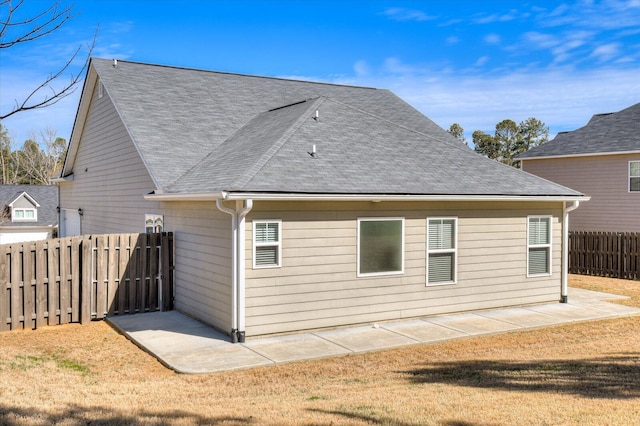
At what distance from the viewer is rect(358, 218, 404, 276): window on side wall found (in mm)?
11219

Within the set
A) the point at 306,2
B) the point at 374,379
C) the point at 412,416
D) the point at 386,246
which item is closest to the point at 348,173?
the point at 386,246

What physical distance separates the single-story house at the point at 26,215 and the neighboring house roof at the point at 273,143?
2542 cm

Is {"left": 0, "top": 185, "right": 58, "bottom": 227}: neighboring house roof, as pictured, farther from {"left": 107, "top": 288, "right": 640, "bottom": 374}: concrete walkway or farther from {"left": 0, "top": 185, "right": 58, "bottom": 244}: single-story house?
{"left": 107, "top": 288, "right": 640, "bottom": 374}: concrete walkway

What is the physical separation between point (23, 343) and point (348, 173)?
269 inches

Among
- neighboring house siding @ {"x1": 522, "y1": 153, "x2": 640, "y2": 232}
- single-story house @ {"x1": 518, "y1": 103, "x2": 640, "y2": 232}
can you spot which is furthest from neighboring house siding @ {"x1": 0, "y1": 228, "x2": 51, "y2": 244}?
neighboring house siding @ {"x1": 522, "y1": 153, "x2": 640, "y2": 232}

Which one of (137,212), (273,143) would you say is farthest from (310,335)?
(137,212)

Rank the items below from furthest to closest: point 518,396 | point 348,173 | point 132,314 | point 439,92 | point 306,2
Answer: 1. point 439,92
2. point 306,2
3. point 132,314
4. point 348,173
5. point 518,396

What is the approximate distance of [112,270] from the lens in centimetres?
1203

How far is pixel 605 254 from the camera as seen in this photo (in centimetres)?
1936

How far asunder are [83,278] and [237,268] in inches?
152

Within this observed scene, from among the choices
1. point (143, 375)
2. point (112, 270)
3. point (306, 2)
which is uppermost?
point (306, 2)

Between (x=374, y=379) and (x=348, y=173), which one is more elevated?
(x=348, y=173)

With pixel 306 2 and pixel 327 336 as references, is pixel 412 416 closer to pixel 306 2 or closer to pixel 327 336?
pixel 327 336

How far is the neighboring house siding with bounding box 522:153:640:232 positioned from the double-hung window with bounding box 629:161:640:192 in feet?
0.38
